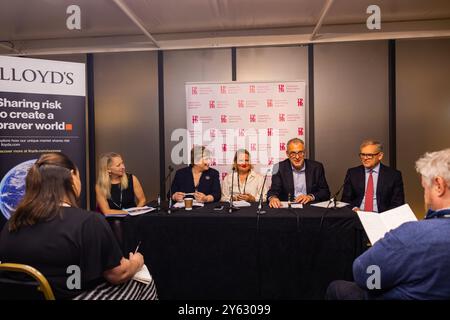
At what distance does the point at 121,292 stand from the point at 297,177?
7.63ft

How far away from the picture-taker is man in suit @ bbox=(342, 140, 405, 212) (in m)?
2.84

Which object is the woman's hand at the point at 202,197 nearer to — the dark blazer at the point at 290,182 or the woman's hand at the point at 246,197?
Result: the woman's hand at the point at 246,197

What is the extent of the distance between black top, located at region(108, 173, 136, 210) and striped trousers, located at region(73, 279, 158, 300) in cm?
153

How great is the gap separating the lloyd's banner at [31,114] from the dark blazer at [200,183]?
1.13 m

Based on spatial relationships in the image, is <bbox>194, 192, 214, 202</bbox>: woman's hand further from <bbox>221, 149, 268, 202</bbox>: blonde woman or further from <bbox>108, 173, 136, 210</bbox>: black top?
<bbox>108, 173, 136, 210</bbox>: black top

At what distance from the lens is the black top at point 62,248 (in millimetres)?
1198

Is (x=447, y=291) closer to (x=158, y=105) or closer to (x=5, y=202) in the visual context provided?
(x=5, y=202)

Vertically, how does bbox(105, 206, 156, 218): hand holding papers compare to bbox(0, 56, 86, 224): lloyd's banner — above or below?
below

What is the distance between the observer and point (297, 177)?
3.30 meters

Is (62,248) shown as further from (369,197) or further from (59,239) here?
(369,197)

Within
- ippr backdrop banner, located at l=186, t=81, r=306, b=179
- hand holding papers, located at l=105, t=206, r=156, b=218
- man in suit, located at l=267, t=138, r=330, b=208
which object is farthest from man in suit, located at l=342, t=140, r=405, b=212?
hand holding papers, located at l=105, t=206, r=156, b=218

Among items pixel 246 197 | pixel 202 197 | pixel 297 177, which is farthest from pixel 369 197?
pixel 202 197

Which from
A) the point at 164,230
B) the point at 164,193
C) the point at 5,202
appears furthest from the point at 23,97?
the point at 164,193

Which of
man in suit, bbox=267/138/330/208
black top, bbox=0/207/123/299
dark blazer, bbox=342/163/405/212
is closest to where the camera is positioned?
black top, bbox=0/207/123/299
